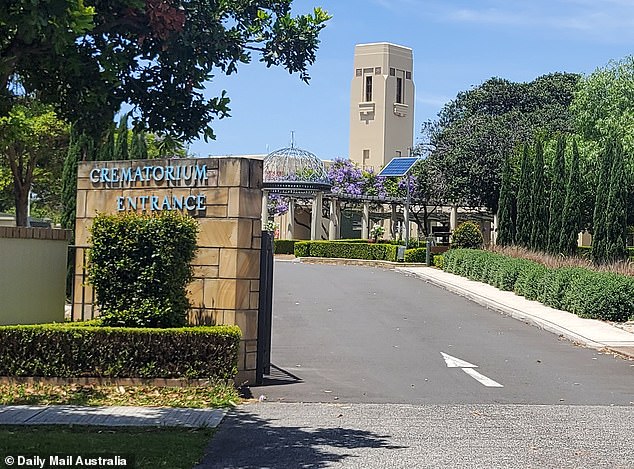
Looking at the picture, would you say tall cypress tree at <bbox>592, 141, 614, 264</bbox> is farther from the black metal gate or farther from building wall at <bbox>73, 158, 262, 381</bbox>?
building wall at <bbox>73, 158, 262, 381</bbox>

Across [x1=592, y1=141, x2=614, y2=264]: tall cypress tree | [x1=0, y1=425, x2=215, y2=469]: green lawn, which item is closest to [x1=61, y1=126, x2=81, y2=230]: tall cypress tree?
[x1=0, y1=425, x2=215, y2=469]: green lawn

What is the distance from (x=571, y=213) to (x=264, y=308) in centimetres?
2452

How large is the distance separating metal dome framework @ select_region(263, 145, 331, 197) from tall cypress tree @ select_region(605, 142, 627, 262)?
20451 mm

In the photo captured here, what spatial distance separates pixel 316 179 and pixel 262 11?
44.6 meters

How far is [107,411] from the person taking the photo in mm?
9523

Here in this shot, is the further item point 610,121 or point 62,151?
point 610,121

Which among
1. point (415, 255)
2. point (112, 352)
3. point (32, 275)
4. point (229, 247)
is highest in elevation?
point (229, 247)

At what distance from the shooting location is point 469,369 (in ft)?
43.2

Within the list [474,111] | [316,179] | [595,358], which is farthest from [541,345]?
[474,111]

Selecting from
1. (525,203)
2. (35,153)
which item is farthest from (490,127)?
(35,153)

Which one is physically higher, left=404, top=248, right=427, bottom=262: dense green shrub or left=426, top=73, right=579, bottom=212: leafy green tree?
left=426, top=73, right=579, bottom=212: leafy green tree

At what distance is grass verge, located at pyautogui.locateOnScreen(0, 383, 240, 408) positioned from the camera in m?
10.1

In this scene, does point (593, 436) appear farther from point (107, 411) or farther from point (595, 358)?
point (595, 358)

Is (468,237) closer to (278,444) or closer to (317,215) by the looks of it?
(317,215)
